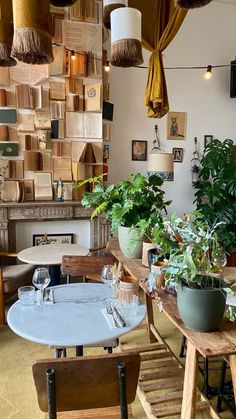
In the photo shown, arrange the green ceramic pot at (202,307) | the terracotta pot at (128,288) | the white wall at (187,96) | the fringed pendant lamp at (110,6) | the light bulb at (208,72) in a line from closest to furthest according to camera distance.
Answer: the green ceramic pot at (202,307), the terracotta pot at (128,288), the fringed pendant lamp at (110,6), the light bulb at (208,72), the white wall at (187,96)

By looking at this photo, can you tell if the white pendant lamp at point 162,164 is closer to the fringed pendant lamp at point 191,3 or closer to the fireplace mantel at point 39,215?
the fireplace mantel at point 39,215

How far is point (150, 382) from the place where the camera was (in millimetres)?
2105

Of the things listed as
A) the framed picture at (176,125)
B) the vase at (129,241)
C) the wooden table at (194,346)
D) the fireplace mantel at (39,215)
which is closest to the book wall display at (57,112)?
the fireplace mantel at (39,215)

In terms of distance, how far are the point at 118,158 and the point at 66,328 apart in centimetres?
313

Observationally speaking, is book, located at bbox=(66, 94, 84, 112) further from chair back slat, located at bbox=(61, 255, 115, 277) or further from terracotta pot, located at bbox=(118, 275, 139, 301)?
terracotta pot, located at bbox=(118, 275, 139, 301)

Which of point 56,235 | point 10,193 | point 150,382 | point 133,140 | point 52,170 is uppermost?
point 133,140

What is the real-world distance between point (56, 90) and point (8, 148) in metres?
0.88

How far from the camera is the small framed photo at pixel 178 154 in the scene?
4.55 meters

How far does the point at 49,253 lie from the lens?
3.21 m

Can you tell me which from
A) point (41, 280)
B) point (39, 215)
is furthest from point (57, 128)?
point (41, 280)

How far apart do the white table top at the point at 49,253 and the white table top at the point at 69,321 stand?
44.2 inches

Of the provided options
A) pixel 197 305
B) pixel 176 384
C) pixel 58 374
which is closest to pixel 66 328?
pixel 58 374

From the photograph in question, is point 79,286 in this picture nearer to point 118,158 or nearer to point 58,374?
point 58,374

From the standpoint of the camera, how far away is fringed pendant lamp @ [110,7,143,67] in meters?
1.90
